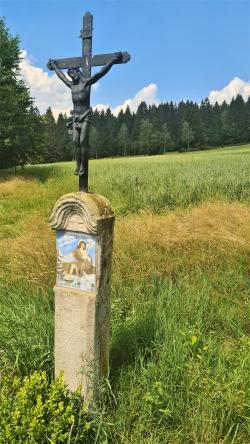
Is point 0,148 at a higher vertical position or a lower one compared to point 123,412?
higher

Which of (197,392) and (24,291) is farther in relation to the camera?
(24,291)

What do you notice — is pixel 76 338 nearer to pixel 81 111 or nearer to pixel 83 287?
pixel 83 287

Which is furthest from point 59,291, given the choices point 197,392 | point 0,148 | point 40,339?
point 0,148

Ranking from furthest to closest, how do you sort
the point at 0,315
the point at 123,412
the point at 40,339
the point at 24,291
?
the point at 24,291
the point at 0,315
the point at 40,339
the point at 123,412

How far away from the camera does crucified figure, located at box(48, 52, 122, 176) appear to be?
2.86m

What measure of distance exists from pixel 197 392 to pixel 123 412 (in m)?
0.53

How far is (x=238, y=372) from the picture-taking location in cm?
277

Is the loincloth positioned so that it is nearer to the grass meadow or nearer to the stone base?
the stone base

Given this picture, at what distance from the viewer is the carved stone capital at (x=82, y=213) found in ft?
8.66

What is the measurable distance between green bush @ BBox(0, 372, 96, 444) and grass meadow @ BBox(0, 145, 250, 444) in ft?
0.06

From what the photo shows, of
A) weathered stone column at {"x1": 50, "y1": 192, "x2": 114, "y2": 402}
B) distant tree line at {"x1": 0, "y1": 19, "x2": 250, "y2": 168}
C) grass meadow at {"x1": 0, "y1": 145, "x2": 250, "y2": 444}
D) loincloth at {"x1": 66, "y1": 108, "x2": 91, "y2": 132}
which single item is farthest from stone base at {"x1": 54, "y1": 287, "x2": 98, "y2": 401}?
distant tree line at {"x1": 0, "y1": 19, "x2": 250, "y2": 168}

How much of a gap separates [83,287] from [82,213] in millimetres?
533

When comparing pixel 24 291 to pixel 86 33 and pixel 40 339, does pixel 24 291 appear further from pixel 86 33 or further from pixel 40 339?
pixel 86 33

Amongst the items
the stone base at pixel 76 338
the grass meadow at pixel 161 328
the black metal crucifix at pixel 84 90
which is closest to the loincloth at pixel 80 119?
the black metal crucifix at pixel 84 90
